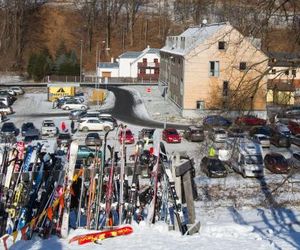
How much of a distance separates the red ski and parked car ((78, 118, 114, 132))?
79.7 ft

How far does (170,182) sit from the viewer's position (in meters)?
11.8

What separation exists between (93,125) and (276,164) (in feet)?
46.4

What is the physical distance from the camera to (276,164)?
80.4 feet

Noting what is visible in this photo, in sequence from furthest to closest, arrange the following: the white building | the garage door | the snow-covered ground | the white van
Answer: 1. the garage door
2. the white building
3. the white van
4. the snow-covered ground

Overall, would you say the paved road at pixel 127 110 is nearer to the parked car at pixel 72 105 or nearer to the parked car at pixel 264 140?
the parked car at pixel 72 105

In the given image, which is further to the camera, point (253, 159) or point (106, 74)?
point (106, 74)

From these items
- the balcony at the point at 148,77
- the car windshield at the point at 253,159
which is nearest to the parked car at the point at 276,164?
the car windshield at the point at 253,159

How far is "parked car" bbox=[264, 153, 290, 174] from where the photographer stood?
24.2m

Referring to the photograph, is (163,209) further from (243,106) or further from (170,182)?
(243,106)

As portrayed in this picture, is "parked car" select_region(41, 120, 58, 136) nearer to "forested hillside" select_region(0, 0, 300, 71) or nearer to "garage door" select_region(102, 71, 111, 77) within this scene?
"garage door" select_region(102, 71, 111, 77)

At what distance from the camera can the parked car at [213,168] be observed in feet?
77.3

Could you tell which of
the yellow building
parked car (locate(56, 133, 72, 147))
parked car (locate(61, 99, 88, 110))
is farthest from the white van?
the yellow building

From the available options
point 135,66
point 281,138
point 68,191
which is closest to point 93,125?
point 281,138

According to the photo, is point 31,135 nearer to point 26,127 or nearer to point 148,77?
point 26,127
